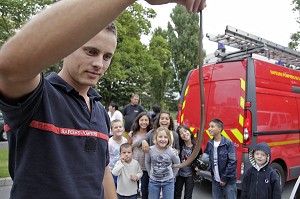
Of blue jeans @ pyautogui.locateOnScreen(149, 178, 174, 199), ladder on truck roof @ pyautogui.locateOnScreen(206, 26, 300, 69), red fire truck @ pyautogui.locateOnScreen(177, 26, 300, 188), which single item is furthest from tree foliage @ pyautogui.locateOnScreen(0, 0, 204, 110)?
blue jeans @ pyautogui.locateOnScreen(149, 178, 174, 199)

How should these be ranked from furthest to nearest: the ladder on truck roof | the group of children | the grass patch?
the grass patch < the ladder on truck roof < the group of children

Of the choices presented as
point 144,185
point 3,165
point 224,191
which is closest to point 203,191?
point 224,191

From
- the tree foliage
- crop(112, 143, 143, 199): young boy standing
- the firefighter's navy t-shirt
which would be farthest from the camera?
the tree foliage

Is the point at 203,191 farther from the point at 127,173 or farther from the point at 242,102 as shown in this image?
the point at 127,173

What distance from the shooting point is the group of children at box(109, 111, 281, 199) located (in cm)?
416

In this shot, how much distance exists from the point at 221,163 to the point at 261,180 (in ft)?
2.71

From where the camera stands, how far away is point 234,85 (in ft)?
17.7

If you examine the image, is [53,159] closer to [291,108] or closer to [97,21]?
[97,21]

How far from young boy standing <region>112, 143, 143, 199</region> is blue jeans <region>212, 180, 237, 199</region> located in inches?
51.6

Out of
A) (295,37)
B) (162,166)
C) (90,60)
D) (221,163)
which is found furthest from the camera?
(295,37)

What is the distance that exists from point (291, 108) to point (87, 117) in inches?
227

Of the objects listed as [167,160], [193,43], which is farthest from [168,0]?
[193,43]

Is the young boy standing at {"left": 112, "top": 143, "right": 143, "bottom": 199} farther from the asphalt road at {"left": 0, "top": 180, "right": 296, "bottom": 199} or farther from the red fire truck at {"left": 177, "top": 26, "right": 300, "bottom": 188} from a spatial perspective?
the asphalt road at {"left": 0, "top": 180, "right": 296, "bottom": 199}

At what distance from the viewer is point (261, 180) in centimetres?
401
